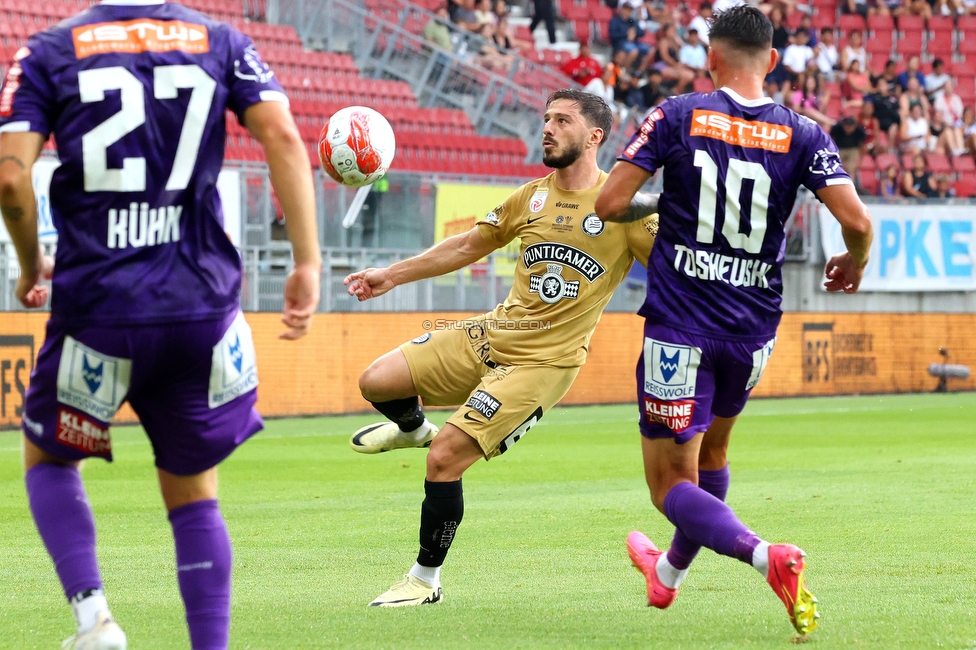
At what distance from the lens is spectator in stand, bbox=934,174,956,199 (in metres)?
23.7

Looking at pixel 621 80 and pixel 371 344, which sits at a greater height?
pixel 621 80

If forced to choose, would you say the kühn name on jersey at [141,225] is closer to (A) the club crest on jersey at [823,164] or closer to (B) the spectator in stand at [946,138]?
(A) the club crest on jersey at [823,164]

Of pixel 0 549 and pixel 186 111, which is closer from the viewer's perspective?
pixel 186 111

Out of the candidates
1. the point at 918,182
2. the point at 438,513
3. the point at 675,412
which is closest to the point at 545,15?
the point at 918,182

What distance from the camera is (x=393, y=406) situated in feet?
22.2

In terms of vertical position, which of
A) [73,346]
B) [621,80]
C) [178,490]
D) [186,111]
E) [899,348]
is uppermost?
[621,80]

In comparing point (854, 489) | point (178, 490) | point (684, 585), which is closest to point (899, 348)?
point (854, 489)

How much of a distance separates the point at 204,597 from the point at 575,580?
8.80ft

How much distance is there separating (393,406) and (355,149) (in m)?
1.32

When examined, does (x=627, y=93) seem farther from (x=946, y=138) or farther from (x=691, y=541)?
(x=691, y=541)

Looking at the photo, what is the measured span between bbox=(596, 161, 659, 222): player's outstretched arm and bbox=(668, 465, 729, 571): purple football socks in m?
1.22

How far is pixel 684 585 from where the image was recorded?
6.13m

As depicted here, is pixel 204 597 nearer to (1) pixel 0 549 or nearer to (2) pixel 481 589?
(2) pixel 481 589

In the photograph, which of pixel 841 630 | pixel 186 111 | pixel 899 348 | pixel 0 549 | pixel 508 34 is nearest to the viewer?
pixel 186 111
